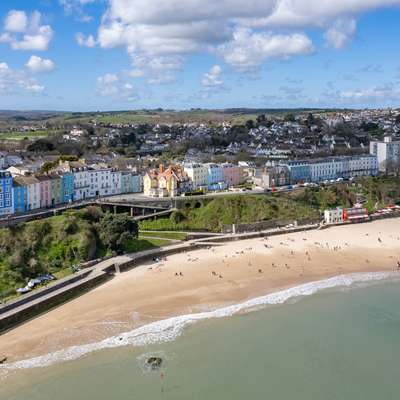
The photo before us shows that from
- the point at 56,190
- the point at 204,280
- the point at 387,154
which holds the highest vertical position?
the point at 387,154

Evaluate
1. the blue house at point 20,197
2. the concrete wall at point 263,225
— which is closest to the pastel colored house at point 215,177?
the concrete wall at point 263,225

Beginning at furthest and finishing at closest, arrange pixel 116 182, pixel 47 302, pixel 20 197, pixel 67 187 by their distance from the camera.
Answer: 1. pixel 116 182
2. pixel 67 187
3. pixel 20 197
4. pixel 47 302

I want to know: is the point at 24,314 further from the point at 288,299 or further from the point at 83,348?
the point at 288,299

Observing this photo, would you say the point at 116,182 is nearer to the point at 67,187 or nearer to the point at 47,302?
the point at 67,187

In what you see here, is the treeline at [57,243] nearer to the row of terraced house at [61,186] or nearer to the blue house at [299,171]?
the row of terraced house at [61,186]

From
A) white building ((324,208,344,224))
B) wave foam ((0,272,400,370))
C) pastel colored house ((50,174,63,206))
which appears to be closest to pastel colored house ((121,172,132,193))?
pastel colored house ((50,174,63,206))

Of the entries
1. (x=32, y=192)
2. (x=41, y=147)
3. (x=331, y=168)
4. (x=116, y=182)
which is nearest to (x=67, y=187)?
(x=32, y=192)
